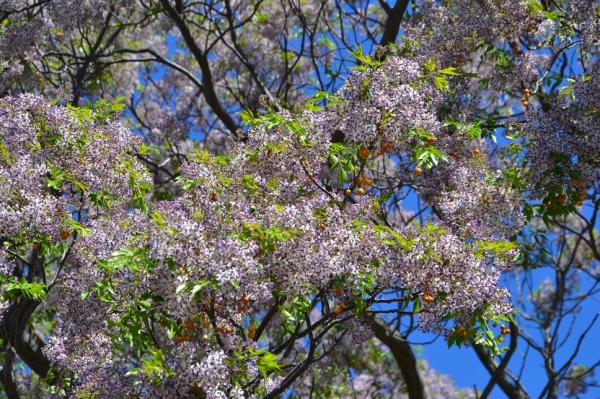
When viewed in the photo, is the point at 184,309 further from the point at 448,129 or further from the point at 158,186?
the point at 158,186

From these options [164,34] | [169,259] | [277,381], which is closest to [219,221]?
[169,259]

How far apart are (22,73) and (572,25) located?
631cm

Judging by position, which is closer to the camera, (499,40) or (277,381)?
(277,381)

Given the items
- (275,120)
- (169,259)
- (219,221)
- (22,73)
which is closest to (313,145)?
(275,120)

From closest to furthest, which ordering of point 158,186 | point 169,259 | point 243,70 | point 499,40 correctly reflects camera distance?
point 169,259 < point 499,40 < point 158,186 < point 243,70

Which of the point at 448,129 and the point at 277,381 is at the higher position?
the point at 448,129

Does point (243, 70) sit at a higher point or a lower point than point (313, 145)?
higher

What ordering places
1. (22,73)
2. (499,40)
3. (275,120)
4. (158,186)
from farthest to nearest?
(158,186) < (22,73) < (499,40) < (275,120)

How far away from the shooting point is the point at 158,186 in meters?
10.2

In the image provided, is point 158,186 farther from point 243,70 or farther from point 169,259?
point 169,259

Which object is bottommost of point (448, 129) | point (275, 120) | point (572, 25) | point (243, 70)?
point (275, 120)

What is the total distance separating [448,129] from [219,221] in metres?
3.57

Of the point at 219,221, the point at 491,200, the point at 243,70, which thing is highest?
the point at 243,70

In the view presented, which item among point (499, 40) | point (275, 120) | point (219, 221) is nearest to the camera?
point (219, 221)
